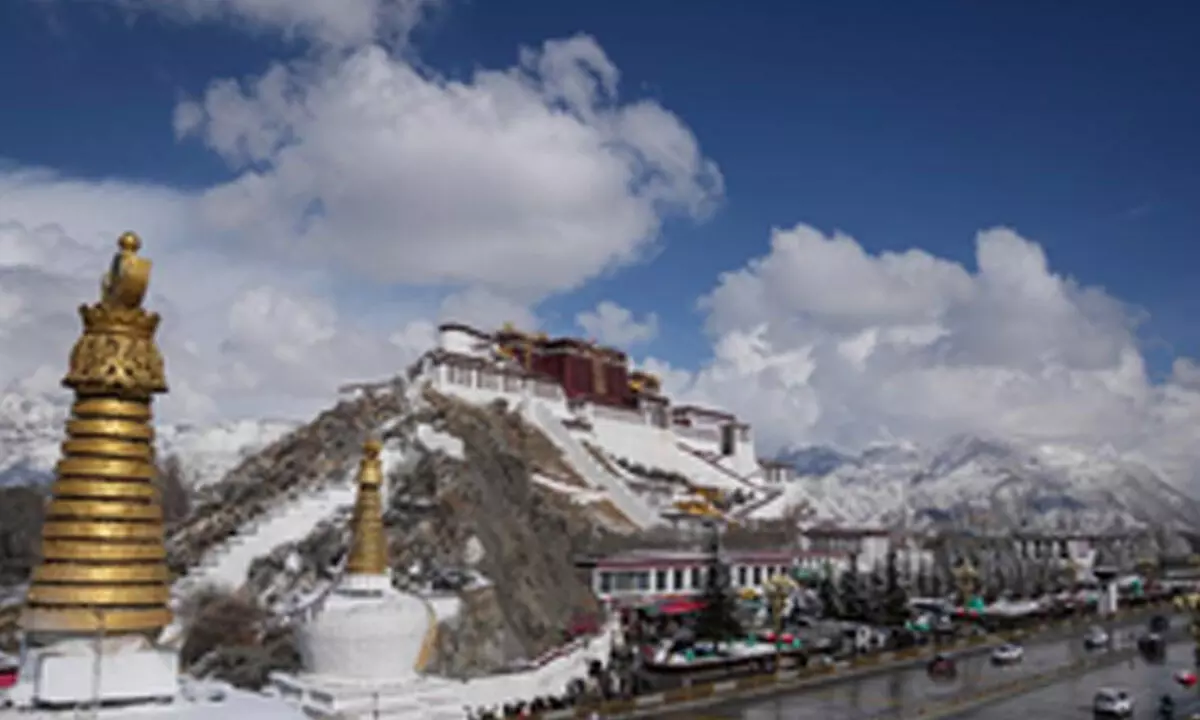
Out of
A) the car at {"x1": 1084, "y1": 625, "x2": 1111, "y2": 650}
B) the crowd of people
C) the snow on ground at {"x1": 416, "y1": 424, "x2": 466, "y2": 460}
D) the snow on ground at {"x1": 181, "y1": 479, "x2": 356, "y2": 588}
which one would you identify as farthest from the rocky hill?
the car at {"x1": 1084, "y1": 625, "x2": 1111, "y2": 650}

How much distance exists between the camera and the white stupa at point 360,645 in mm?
21766

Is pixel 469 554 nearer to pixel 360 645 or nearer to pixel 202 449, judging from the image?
pixel 360 645

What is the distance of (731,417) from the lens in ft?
Result: 338

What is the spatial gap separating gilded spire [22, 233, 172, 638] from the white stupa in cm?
778

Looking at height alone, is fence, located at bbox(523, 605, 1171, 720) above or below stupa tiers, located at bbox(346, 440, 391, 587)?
below

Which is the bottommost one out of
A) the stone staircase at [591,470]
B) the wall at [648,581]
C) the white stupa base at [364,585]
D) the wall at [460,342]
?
the wall at [648,581]

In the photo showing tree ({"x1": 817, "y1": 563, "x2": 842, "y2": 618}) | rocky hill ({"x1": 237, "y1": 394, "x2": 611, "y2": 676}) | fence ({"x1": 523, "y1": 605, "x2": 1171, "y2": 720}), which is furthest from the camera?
tree ({"x1": 817, "y1": 563, "x2": 842, "y2": 618})

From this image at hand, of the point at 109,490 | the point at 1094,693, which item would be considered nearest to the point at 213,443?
the point at 1094,693

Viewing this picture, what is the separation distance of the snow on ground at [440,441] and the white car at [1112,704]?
92.0 feet

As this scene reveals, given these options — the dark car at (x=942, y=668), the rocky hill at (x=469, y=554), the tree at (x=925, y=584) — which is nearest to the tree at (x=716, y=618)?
the rocky hill at (x=469, y=554)

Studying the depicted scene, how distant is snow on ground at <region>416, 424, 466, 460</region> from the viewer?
51897 millimetres

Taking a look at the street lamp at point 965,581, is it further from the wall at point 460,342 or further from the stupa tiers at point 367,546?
the stupa tiers at point 367,546

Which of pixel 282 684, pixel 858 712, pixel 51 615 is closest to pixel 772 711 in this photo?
pixel 858 712

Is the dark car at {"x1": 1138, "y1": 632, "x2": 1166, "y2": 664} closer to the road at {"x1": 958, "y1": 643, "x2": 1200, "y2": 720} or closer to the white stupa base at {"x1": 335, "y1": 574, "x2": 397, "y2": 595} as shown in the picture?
the road at {"x1": 958, "y1": 643, "x2": 1200, "y2": 720}
